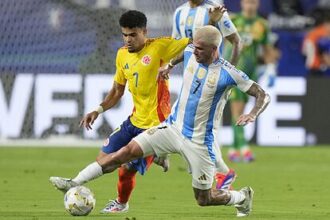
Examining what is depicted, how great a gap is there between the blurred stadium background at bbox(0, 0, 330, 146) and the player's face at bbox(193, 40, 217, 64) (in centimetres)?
876

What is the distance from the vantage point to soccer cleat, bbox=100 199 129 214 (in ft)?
39.4

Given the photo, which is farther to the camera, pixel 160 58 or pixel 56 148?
pixel 56 148

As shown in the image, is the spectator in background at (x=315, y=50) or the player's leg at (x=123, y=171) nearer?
the player's leg at (x=123, y=171)

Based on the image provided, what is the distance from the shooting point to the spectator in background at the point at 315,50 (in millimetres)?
23922

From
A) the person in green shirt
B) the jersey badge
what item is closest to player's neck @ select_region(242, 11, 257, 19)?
the person in green shirt

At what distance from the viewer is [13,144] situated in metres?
20.5

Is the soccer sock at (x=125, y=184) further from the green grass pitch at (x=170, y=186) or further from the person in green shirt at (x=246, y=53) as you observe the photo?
the person in green shirt at (x=246, y=53)

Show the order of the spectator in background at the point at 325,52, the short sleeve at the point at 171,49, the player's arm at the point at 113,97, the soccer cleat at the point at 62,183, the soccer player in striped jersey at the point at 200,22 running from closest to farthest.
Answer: the soccer cleat at the point at 62,183
the player's arm at the point at 113,97
the short sleeve at the point at 171,49
the soccer player in striped jersey at the point at 200,22
the spectator in background at the point at 325,52

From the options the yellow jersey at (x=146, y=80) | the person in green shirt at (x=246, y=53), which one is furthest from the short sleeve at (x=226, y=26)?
the person in green shirt at (x=246, y=53)

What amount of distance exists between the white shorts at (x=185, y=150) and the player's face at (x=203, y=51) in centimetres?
72

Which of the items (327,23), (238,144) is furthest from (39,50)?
(327,23)

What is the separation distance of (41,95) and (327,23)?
7131mm

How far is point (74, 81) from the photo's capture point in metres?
20.2

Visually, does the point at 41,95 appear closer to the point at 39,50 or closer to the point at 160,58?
the point at 39,50
